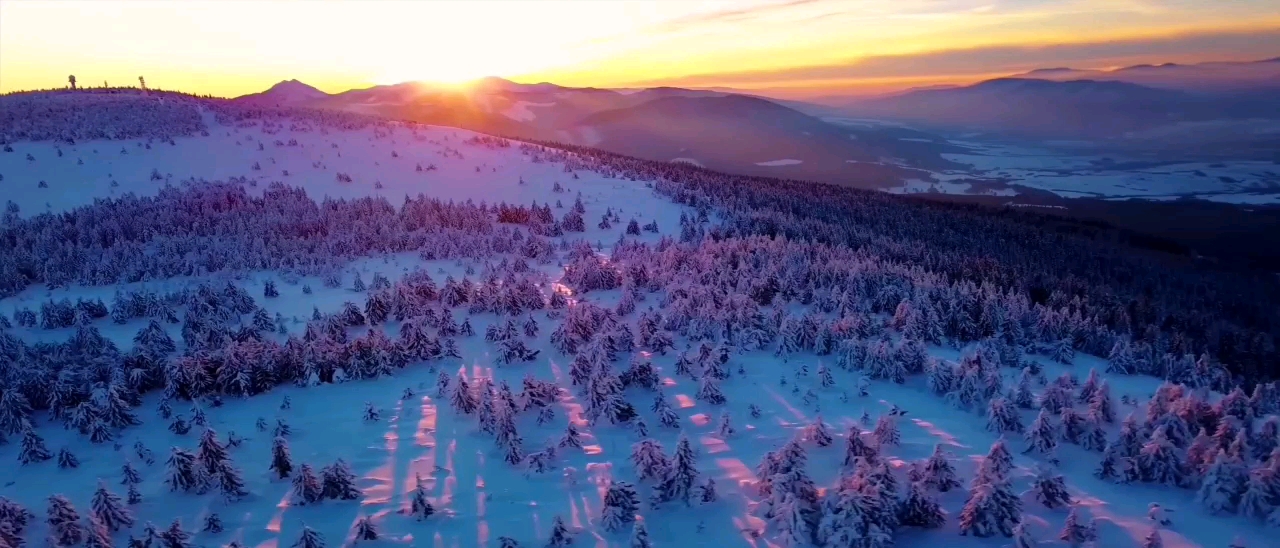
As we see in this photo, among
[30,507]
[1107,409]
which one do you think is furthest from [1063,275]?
[30,507]

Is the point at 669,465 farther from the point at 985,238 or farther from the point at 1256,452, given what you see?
the point at 985,238

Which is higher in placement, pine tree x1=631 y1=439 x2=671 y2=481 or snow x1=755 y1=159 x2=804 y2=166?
snow x1=755 y1=159 x2=804 y2=166

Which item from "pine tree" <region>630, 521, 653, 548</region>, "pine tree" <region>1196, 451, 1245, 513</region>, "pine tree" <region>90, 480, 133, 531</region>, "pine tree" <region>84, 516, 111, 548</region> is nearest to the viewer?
"pine tree" <region>84, 516, 111, 548</region>

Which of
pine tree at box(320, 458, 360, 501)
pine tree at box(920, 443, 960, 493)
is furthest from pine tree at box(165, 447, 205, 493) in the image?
pine tree at box(920, 443, 960, 493)

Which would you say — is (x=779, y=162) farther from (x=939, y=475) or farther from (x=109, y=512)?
(x=109, y=512)

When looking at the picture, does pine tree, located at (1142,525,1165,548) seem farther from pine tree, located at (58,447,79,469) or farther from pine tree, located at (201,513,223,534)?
pine tree, located at (58,447,79,469)

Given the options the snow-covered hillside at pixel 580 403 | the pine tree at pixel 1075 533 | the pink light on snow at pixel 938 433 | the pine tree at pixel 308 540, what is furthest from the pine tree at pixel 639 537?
the pink light on snow at pixel 938 433

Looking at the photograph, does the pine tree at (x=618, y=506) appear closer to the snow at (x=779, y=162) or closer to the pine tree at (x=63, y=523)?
the pine tree at (x=63, y=523)
